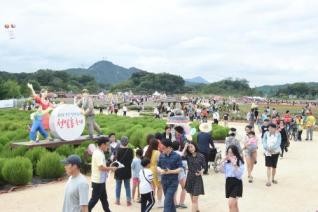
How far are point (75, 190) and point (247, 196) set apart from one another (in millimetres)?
5883

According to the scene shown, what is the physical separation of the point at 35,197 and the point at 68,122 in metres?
5.78

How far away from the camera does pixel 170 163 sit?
7.68m

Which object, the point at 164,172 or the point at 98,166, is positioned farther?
the point at 98,166

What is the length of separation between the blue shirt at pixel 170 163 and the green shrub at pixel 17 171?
486 centimetres

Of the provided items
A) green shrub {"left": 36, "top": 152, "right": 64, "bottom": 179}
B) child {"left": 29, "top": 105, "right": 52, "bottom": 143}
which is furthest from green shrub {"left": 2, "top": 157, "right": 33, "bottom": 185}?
child {"left": 29, "top": 105, "right": 52, "bottom": 143}

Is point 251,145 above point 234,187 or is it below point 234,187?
above

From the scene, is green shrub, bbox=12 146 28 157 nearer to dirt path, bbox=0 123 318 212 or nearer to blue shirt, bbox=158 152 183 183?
dirt path, bbox=0 123 318 212

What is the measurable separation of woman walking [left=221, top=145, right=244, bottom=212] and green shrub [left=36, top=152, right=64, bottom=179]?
5941mm

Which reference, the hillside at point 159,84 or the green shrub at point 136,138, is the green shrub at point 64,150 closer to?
the green shrub at point 136,138

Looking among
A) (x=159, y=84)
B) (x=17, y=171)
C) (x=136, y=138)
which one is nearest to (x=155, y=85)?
(x=159, y=84)

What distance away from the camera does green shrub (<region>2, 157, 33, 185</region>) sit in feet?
36.9

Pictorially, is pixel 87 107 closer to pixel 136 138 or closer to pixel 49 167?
pixel 136 138

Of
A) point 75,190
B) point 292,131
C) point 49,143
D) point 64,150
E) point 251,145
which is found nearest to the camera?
point 75,190

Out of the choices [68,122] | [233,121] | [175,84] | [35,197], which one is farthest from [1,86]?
[175,84]
